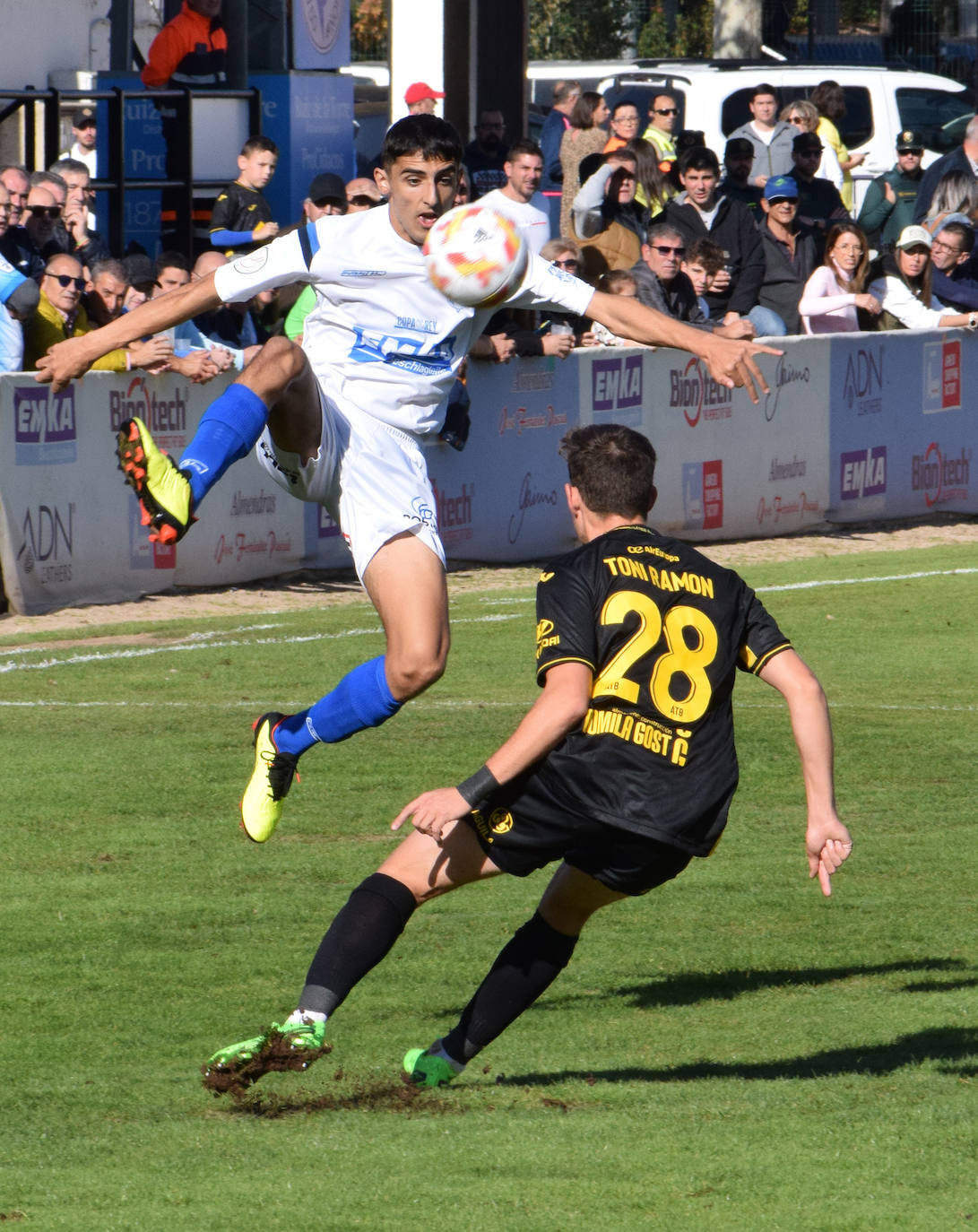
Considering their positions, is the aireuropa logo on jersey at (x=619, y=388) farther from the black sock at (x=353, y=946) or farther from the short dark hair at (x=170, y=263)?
the black sock at (x=353, y=946)

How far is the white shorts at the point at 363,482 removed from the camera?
6492 millimetres

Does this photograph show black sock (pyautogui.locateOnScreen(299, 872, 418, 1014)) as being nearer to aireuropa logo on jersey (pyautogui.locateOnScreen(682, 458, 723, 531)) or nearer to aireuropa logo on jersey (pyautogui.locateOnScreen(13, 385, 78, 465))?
aireuropa logo on jersey (pyautogui.locateOnScreen(13, 385, 78, 465))

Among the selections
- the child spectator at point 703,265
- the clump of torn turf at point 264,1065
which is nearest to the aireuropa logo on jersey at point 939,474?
the child spectator at point 703,265

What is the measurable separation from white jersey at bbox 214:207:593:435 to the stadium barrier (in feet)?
22.4

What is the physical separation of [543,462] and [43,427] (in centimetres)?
445

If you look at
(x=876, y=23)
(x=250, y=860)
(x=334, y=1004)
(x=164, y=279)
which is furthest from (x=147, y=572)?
(x=876, y=23)

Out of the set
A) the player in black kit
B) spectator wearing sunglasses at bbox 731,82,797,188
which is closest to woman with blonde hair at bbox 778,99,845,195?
spectator wearing sunglasses at bbox 731,82,797,188

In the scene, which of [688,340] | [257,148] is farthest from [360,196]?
[688,340]

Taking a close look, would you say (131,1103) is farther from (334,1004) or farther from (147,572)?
(147,572)

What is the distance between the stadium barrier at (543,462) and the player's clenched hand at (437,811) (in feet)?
29.0

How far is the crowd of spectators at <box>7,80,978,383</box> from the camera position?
13898 mm

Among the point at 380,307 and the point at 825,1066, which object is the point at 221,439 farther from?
the point at 825,1066

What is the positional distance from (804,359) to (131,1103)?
12971 millimetres

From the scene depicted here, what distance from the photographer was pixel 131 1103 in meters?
5.55
